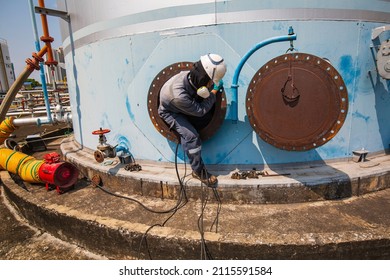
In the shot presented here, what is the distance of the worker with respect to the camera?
307 centimetres

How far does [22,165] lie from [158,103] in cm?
286

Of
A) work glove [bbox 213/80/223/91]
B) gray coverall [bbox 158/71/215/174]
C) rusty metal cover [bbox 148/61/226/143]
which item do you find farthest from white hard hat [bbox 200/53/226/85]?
rusty metal cover [bbox 148/61/226/143]

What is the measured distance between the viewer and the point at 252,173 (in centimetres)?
348

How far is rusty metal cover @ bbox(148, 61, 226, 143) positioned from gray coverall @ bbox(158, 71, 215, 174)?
0.21 metres

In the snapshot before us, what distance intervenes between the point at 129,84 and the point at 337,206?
11.6ft

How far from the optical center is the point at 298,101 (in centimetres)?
334

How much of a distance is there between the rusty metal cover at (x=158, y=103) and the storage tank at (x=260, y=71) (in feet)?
0.05

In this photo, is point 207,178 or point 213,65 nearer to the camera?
point 213,65

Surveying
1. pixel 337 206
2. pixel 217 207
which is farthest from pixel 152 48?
pixel 337 206

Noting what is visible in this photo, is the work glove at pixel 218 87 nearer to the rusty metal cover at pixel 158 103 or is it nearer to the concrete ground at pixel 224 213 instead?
the rusty metal cover at pixel 158 103

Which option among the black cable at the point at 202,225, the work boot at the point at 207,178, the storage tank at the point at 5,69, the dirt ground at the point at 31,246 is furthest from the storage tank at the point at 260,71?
the storage tank at the point at 5,69

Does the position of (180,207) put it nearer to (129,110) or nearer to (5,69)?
(129,110)

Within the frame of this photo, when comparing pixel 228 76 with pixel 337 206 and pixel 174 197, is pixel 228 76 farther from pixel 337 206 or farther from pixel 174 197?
pixel 337 206

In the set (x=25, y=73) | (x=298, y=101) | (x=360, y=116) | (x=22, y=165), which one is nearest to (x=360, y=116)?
(x=360, y=116)
